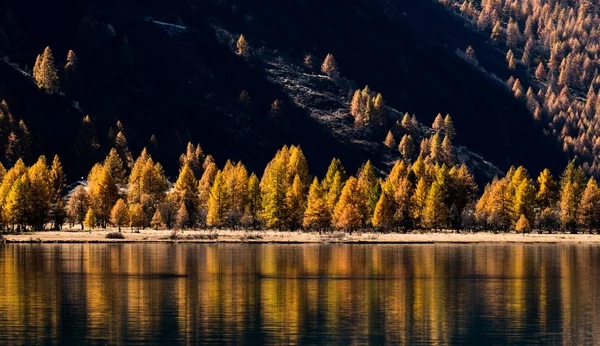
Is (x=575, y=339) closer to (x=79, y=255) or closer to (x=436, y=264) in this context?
(x=436, y=264)

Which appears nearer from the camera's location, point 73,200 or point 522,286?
point 522,286

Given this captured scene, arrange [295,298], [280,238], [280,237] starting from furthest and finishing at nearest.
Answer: [280,237] → [280,238] → [295,298]

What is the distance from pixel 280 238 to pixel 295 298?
302 feet

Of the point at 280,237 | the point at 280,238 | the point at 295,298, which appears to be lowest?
the point at 295,298

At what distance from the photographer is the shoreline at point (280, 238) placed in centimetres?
16300

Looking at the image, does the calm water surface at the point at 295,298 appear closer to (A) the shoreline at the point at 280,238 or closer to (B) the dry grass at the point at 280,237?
(A) the shoreline at the point at 280,238

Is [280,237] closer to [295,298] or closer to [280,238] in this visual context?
[280,238]

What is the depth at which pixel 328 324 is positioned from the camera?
66.2 meters

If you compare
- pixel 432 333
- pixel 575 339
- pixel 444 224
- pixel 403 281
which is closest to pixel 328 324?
pixel 432 333

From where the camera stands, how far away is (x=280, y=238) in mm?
172125

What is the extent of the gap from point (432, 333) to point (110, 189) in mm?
139661

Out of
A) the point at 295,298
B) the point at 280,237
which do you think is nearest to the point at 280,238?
the point at 280,237

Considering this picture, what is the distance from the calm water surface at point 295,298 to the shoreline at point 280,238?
31278mm

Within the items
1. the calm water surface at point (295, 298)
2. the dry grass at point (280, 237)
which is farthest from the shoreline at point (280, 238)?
the calm water surface at point (295, 298)
